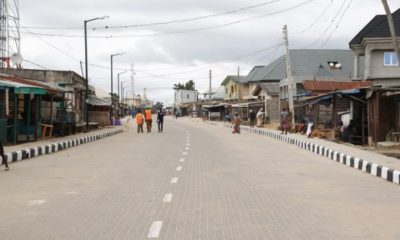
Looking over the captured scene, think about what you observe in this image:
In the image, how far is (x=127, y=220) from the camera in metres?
7.47

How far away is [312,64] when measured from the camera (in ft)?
199

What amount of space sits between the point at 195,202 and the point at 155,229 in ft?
6.95

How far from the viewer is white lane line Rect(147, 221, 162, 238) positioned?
21.5 feet

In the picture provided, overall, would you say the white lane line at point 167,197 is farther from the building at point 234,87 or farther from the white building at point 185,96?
the white building at point 185,96

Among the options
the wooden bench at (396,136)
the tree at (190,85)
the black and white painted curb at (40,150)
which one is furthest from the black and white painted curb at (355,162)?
the tree at (190,85)

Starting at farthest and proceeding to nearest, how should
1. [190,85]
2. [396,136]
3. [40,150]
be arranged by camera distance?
[190,85] < [396,136] < [40,150]

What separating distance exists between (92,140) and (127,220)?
2292 centimetres

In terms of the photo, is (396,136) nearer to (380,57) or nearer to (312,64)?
(380,57)

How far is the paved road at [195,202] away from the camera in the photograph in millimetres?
6859

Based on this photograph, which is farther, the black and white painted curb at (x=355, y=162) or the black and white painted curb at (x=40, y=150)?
the black and white painted curb at (x=40, y=150)

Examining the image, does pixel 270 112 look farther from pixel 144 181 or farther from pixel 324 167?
pixel 144 181

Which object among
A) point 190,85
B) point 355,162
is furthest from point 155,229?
point 190,85

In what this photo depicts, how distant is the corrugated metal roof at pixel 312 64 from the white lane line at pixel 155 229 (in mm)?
51277

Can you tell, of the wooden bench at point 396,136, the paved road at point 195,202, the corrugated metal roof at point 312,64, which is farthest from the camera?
the corrugated metal roof at point 312,64
